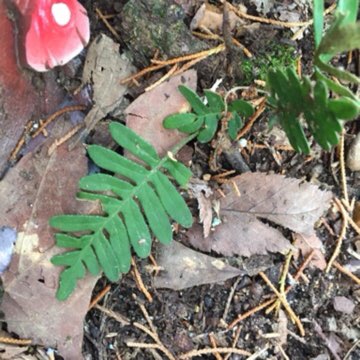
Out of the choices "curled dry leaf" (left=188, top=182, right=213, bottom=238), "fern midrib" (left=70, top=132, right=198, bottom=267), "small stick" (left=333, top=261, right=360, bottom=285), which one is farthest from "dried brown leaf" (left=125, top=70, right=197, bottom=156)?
"small stick" (left=333, top=261, right=360, bottom=285)

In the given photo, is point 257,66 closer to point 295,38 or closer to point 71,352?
point 295,38

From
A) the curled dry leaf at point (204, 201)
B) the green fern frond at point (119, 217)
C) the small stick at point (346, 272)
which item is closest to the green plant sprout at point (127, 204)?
the green fern frond at point (119, 217)

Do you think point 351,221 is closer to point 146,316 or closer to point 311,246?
point 311,246

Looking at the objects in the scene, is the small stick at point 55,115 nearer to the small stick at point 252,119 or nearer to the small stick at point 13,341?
the small stick at point 252,119

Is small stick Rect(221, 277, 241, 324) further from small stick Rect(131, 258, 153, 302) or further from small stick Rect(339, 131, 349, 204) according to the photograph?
small stick Rect(339, 131, 349, 204)

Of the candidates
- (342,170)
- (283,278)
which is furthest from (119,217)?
(342,170)
